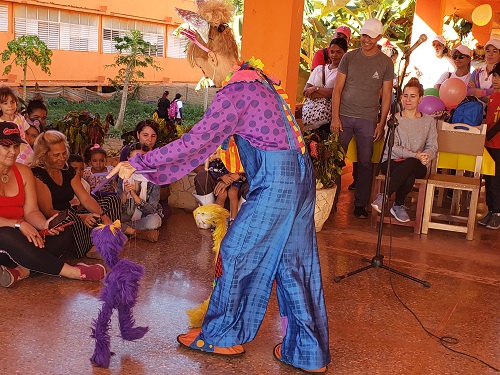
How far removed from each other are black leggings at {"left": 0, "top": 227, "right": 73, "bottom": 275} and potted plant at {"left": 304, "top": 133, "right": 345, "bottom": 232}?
2.48 meters

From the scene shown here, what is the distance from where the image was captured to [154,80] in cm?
2206

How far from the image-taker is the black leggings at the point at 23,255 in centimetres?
455

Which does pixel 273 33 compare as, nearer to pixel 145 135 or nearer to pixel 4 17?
pixel 145 135

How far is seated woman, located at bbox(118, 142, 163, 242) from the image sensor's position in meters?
5.82

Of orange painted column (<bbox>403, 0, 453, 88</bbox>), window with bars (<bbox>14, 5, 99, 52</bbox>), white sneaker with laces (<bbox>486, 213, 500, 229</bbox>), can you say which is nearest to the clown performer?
white sneaker with laces (<bbox>486, 213, 500, 229</bbox>)

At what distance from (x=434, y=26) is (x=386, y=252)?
24.8 feet

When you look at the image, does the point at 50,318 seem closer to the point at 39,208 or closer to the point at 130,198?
the point at 39,208

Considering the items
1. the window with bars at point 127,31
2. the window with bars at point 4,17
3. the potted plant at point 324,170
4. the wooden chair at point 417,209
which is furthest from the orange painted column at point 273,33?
the window with bars at point 127,31

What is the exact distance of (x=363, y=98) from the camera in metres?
6.93

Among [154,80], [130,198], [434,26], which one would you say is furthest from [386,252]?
[154,80]

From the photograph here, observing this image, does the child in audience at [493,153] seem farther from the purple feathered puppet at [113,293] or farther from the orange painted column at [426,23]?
the orange painted column at [426,23]

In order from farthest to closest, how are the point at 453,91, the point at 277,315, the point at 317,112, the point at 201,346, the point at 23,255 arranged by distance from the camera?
1. the point at 453,91
2. the point at 317,112
3. the point at 23,255
4. the point at 277,315
5. the point at 201,346

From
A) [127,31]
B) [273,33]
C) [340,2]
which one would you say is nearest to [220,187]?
[273,33]

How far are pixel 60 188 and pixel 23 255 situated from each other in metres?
0.80
